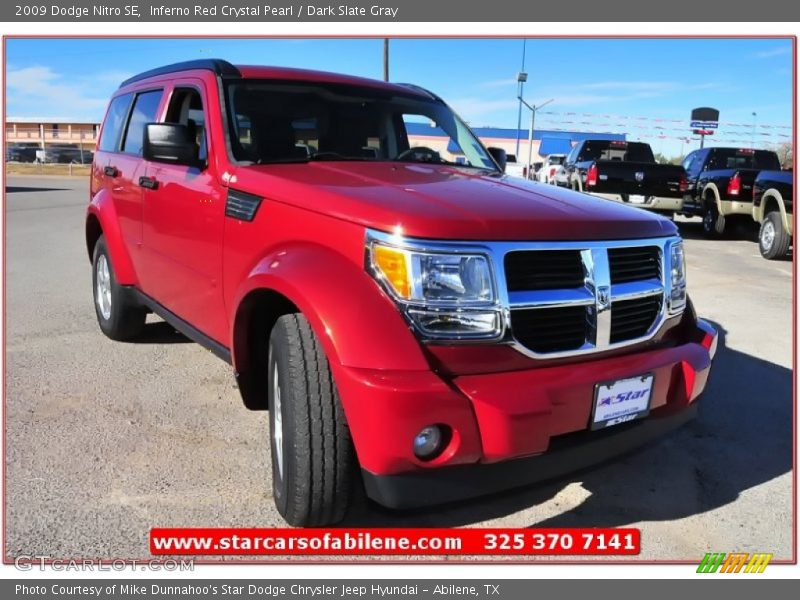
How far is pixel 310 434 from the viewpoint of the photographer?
7.43ft

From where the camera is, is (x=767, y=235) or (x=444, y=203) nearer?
(x=444, y=203)

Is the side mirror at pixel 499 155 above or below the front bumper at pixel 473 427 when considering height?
above

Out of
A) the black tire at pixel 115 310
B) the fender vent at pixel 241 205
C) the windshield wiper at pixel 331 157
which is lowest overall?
the black tire at pixel 115 310

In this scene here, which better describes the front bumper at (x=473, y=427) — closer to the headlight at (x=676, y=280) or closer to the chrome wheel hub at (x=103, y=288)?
the headlight at (x=676, y=280)

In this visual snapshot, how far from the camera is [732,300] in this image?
6957 mm

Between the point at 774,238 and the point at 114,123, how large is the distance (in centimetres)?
954

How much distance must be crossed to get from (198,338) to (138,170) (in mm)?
1340

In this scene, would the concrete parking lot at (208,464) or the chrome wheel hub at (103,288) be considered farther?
the chrome wheel hub at (103,288)

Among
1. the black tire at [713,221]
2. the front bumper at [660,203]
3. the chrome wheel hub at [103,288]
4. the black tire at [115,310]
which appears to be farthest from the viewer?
the black tire at [713,221]

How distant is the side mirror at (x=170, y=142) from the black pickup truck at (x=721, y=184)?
1176 cm

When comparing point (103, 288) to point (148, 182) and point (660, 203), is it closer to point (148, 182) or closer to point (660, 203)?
point (148, 182)

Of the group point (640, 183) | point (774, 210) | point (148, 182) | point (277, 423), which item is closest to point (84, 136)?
point (640, 183)

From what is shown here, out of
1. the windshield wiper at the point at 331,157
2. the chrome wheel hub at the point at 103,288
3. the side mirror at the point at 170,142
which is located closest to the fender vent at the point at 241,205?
the side mirror at the point at 170,142

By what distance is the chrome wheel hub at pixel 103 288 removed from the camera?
491 centimetres
